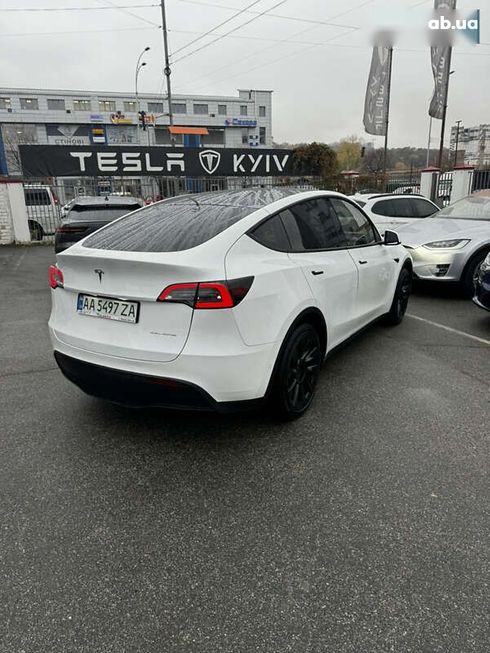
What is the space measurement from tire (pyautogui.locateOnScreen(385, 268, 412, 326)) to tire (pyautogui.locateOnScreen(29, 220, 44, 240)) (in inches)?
490

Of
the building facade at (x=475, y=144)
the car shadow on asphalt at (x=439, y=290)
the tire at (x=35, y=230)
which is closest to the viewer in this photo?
the car shadow on asphalt at (x=439, y=290)

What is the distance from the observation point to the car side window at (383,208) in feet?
31.3

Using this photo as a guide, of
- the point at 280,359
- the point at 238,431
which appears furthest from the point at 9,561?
the point at 280,359

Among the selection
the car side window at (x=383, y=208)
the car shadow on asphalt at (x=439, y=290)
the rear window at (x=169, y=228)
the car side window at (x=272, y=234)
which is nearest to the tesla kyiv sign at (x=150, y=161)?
the car side window at (x=383, y=208)

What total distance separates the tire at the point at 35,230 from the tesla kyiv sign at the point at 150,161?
1600mm

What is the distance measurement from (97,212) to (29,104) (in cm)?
7315

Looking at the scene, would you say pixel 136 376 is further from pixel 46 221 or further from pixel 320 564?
pixel 46 221

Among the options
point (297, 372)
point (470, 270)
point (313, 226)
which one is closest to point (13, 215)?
point (470, 270)

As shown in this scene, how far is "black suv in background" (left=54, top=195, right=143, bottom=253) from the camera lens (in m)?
8.98

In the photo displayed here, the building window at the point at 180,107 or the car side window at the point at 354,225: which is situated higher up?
the building window at the point at 180,107

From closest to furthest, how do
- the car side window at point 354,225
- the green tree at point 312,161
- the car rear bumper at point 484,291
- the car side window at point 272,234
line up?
1. the car side window at point 272,234
2. the car side window at point 354,225
3. the car rear bumper at point 484,291
4. the green tree at point 312,161

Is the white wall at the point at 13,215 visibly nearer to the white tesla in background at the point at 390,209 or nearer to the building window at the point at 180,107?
the white tesla in background at the point at 390,209

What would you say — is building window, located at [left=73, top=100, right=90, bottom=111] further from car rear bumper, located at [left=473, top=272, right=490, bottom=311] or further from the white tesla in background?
car rear bumper, located at [left=473, top=272, right=490, bottom=311]

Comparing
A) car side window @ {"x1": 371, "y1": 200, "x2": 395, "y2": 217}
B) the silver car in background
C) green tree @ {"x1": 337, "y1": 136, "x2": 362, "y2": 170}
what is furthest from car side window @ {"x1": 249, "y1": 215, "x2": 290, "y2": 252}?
green tree @ {"x1": 337, "y1": 136, "x2": 362, "y2": 170}
